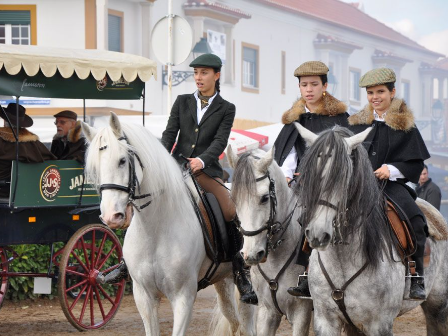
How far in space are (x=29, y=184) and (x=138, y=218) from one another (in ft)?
9.19

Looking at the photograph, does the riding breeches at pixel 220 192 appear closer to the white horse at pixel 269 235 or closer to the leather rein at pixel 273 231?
the white horse at pixel 269 235

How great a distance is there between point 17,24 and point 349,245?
23715 millimetres

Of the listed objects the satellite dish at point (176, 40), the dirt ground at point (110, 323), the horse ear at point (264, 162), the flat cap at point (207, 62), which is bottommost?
the dirt ground at point (110, 323)

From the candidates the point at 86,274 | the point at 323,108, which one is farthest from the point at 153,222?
the point at 86,274

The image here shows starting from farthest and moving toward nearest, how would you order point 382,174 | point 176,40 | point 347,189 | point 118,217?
point 176,40
point 382,174
point 118,217
point 347,189

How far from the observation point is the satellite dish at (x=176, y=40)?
53.3ft

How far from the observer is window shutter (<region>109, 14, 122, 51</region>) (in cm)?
2914

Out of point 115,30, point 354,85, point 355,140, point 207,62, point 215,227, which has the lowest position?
point 215,227

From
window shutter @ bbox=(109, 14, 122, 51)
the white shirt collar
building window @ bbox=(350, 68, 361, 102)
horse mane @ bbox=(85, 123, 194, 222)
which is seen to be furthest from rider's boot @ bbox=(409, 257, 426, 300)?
building window @ bbox=(350, 68, 361, 102)

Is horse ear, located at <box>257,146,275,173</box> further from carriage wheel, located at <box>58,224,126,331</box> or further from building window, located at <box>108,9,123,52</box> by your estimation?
building window, located at <box>108,9,123,52</box>

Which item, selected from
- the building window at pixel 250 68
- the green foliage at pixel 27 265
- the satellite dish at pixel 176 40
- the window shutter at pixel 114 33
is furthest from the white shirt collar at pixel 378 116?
the building window at pixel 250 68

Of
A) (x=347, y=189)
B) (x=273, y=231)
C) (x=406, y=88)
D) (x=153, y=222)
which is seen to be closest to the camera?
(x=347, y=189)

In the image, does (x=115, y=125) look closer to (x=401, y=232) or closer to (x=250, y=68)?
(x=401, y=232)

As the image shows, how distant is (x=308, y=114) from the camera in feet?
25.7
